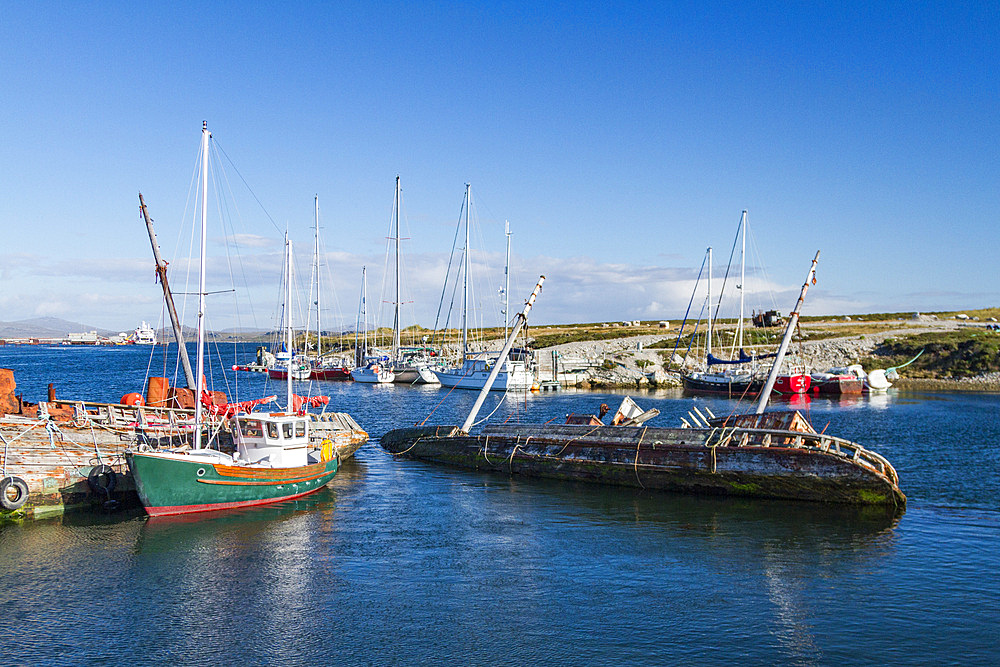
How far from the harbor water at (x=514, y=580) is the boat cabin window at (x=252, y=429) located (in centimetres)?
305

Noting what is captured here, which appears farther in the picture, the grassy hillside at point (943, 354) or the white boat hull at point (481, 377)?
the grassy hillside at point (943, 354)

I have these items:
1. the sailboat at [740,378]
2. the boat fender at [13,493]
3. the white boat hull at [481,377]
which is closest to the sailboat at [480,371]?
the white boat hull at [481,377]

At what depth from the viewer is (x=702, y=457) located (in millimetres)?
31375

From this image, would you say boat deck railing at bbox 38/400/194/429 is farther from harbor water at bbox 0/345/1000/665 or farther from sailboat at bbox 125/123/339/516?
harbor water at bbox 0/345/1000/665

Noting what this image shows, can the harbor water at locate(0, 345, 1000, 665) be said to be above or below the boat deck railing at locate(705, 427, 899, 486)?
below

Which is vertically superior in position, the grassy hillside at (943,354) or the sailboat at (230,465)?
the grassy hillside at (943,354)

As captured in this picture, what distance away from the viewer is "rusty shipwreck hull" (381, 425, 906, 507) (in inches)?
1148

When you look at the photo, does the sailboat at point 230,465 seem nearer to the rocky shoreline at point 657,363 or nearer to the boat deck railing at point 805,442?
the boat deck railing at point 805,442

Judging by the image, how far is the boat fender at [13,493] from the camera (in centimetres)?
2639

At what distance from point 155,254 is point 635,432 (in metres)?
27.9

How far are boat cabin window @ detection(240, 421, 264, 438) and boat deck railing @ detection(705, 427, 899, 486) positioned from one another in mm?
19221

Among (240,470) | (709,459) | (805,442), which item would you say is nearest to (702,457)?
(709,459)

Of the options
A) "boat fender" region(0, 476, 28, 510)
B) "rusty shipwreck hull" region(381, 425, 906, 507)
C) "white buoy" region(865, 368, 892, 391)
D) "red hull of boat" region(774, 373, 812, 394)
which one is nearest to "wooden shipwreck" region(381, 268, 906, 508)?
"rusty shipwreck hull" region(381, 425, 906, 507)

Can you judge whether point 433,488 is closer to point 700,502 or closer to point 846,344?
point 700,502
